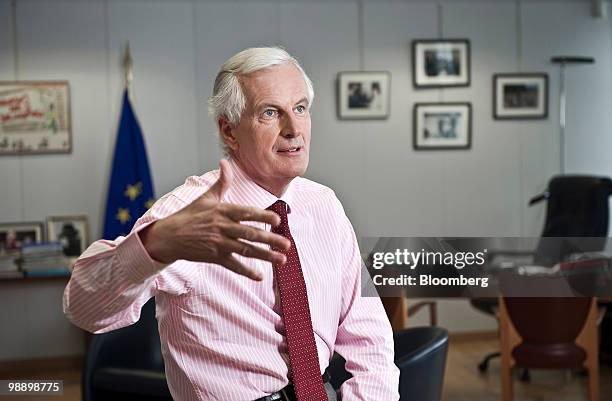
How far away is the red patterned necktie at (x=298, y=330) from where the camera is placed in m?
1.71

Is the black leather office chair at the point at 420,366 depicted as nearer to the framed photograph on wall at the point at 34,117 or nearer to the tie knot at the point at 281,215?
the tie knot at the point at 281,215

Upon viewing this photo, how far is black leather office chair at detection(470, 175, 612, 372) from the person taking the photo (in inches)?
220

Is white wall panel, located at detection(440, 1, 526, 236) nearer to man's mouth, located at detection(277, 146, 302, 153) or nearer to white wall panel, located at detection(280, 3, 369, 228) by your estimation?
white wall panel, located at detection(280, 3, 369, 228)

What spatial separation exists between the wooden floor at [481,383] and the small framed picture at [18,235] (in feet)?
2.95

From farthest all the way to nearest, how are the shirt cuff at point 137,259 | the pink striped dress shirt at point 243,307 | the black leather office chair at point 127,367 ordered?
the black leather office chair at point 127,367 → the pink striped dress shirt at point 243,307 → the shirt cuff at point 137,259

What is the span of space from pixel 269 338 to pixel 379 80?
14.8 feet

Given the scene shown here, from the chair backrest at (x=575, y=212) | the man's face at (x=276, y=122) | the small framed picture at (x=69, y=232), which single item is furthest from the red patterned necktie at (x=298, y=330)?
the small framed picture at (x=69, y=232)

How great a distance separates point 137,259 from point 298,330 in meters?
0.53

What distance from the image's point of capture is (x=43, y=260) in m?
5.41

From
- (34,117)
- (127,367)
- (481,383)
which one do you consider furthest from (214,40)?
(127,367)

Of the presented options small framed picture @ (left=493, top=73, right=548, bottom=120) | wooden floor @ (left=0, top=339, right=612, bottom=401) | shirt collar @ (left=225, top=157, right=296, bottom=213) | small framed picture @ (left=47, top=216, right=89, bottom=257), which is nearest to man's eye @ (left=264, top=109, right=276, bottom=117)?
shirt collar @ (left=225, top=157, right=296, bottom=213)

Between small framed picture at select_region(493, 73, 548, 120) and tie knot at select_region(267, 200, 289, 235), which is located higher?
small framed picture at select_region(493, 73, 548, 120)

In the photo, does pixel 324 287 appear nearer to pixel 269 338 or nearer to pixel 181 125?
pixel 269 338

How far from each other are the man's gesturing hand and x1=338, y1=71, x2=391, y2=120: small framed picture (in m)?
4.78
